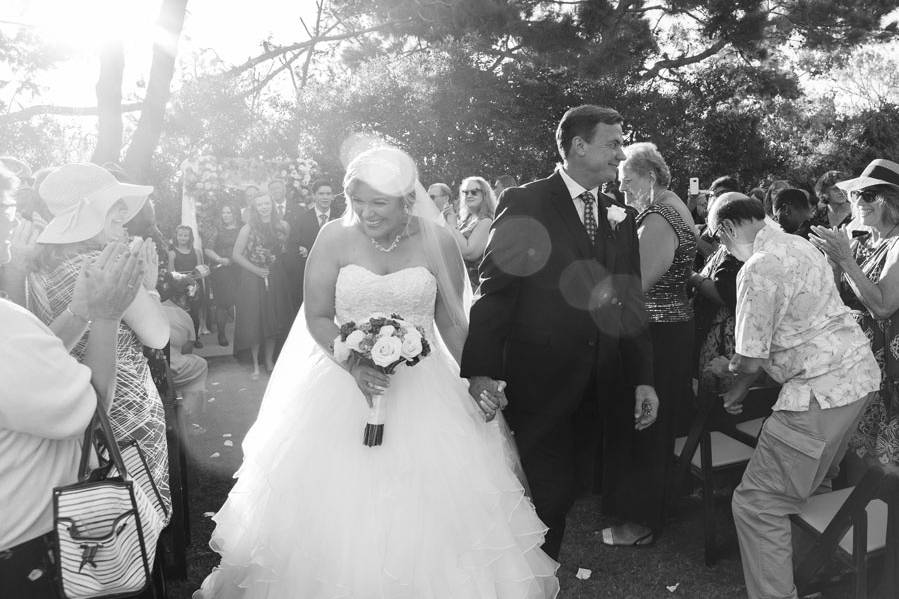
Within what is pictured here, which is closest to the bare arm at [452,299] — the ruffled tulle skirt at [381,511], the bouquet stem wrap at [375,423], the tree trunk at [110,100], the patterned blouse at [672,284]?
the ruffled tulle skirt at [381,511]

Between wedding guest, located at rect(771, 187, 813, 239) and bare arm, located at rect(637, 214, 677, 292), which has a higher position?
wedding guest, located at rect(771, 187, 813, 239)

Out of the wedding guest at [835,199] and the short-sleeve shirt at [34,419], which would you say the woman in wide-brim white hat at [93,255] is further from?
the wedding guest at [835,199]

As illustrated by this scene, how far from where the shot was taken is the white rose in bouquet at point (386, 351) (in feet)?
9.20

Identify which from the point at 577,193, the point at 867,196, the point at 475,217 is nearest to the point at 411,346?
the point at 577,193

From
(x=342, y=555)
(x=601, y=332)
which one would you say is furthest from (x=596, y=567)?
(x=342, y=555)

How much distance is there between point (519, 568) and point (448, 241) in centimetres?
165

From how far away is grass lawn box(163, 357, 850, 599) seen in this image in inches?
142

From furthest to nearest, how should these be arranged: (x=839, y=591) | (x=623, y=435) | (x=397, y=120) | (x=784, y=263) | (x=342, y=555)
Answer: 1. (x=397, y=120)
2. (x=623, y=435)
3. (x=839, y=591)
4. (x=784, y=263)
5. (x=342, y=555)

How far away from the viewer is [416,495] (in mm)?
2916

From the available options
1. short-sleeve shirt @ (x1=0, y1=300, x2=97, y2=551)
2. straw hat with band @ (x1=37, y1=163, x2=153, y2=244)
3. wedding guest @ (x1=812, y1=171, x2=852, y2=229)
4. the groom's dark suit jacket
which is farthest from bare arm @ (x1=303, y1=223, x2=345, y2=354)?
wedding guest @ (x1=812, y1=171, x2=852, y2=229)

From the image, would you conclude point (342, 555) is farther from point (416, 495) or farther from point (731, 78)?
point (731, 78)

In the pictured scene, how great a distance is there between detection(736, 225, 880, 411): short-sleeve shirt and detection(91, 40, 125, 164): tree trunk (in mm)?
7517

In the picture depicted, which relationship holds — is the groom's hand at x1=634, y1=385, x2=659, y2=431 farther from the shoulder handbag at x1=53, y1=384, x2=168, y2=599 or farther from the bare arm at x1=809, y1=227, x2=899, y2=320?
the shoulder handbag at x1=53, y1=384, x2=168, y2=599

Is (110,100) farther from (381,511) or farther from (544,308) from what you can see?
(381,511)
